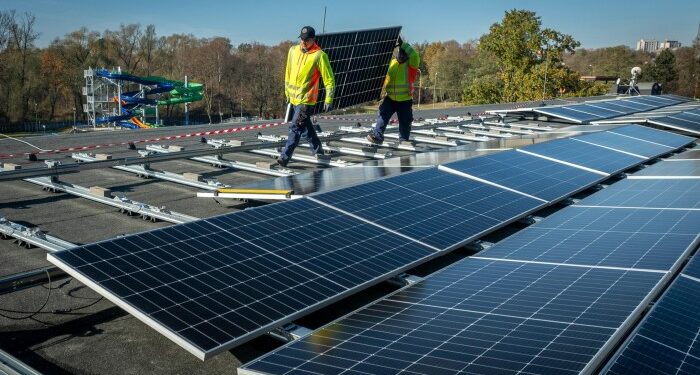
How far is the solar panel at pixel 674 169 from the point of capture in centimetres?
929

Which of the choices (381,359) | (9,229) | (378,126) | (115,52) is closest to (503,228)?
(381,359)

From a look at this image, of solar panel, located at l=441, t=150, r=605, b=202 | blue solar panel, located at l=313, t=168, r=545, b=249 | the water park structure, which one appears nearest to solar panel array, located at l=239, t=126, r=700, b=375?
blue solar panel, located at l=313, t=168, r=545, b=249

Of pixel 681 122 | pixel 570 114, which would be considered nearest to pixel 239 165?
pixel 570 114

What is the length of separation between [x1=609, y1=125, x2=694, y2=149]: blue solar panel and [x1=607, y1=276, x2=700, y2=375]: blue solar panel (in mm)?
10433

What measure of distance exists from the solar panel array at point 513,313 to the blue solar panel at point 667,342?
10 centimetres

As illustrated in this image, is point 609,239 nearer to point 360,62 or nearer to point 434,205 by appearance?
point 434,205

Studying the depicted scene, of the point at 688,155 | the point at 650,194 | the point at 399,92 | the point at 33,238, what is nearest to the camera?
the point at 33,238

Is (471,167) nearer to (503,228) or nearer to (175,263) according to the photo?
(503,228)

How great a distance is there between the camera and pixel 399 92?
44.1ft

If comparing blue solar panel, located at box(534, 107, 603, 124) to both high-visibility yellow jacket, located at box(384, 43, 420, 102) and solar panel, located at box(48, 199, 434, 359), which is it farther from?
solar panel, located at box(48, 199, 434, 359)

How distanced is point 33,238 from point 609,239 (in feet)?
19.3

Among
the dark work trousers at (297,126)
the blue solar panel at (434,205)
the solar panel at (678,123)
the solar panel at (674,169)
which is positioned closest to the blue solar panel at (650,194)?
the solar panel at (674,169)

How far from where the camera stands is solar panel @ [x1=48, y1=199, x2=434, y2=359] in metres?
3.83

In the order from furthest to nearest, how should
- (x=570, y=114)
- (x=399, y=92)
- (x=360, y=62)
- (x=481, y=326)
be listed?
(x=570, y=114) → (x=360, y=62) → (x=399, y=92) → (x=481, y=326)
